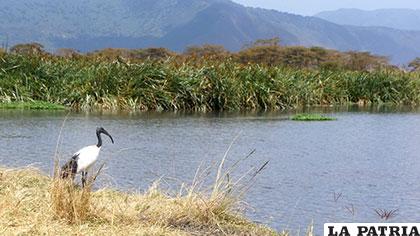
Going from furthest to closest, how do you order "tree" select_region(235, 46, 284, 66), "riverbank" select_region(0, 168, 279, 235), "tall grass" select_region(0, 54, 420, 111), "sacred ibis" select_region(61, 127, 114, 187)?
"tree" select_region(235, 46, 284, 66)
"tall grass" select_region(0, 54, 420, 111)
"sacred ibis" select_region(61, 127, 114, 187)
"riverbank" select_region(0, 168, 279, 235)

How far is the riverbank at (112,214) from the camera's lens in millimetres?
7820

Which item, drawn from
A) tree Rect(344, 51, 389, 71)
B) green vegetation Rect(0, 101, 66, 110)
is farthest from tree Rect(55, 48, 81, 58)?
tree Rect(344, 51, 389, 71)

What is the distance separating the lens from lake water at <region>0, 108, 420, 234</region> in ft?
36.7

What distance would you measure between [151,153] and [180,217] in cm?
757

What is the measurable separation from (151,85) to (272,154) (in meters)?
12.8

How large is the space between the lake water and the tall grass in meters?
2.32

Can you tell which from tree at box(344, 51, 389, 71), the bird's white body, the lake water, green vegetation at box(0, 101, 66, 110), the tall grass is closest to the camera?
the bird's white body

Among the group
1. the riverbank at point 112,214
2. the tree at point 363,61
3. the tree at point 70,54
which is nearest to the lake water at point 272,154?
the riverbank at point 112,214

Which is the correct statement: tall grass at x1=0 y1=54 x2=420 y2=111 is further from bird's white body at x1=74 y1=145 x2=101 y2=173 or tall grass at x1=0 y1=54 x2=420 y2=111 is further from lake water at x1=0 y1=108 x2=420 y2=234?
bird's white body at x1=74 y1=145 x2=101 y2=173

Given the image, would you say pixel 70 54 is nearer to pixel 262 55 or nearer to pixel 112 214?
pixel 262 55

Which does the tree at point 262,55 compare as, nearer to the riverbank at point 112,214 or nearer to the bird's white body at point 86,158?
the bird's white body at point 86,158

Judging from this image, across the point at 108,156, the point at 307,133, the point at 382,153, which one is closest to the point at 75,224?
the point at 108,156

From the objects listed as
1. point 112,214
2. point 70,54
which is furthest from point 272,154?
point 70,54

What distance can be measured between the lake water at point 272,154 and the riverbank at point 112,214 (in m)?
1.06
